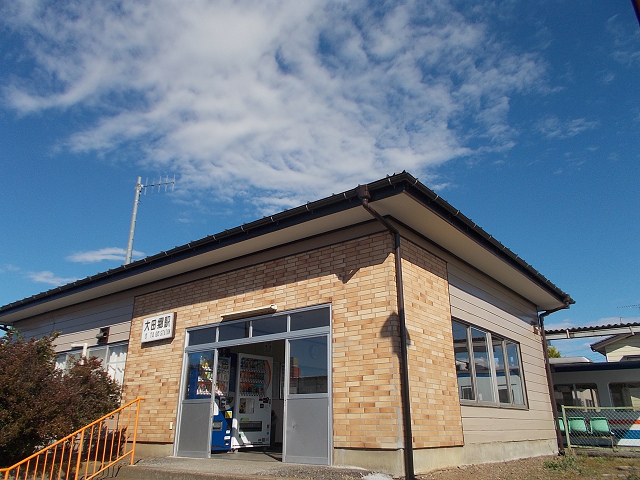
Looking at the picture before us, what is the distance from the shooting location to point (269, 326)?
29.5 ft

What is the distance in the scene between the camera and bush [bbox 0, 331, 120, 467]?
857 cm

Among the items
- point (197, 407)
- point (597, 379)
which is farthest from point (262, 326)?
point (597, 379)

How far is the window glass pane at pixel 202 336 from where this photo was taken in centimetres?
988

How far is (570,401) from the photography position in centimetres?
1845

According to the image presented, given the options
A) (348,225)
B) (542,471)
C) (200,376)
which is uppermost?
(348,225)

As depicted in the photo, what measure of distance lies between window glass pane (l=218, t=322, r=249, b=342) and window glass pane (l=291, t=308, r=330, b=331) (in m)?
1.18

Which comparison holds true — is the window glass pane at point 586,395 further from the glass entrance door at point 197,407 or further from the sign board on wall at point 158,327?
the sign board on wall at point 158,327

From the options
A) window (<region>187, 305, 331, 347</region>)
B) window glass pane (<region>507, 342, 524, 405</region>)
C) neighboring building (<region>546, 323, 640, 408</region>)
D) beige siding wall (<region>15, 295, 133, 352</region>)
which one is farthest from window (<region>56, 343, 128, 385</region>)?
neighboring building (<region>546, 323, 640, 408</region>)

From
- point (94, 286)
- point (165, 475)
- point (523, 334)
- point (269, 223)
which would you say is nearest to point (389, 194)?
point (269, 223)

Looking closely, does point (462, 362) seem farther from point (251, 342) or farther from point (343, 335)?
point (251, 342)

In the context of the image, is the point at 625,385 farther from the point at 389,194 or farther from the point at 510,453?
the point at 389,194

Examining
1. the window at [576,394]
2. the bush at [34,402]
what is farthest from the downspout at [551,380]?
the bush at [34,402]

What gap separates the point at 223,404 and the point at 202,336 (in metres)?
1.41

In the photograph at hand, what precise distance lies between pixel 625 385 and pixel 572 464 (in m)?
10.1
